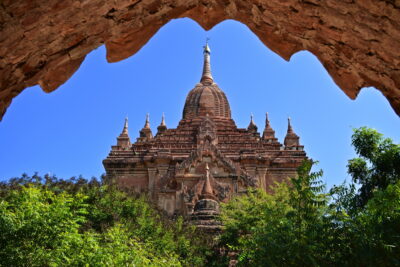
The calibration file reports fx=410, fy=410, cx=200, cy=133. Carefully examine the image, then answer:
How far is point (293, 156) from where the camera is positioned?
1273 inches

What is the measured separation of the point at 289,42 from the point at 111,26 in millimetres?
1932

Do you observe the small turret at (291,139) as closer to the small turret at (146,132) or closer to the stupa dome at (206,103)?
the stupa dome at (206,103)

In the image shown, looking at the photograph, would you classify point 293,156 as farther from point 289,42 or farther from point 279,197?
point 289,42

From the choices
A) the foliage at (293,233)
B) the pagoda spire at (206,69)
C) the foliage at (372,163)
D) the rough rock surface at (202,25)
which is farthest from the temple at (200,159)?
the rough rock surface at (202,25)

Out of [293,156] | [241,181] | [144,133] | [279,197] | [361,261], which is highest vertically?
[144,133]

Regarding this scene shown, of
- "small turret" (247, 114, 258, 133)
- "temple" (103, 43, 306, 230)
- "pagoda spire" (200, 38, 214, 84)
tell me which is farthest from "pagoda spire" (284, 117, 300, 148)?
"pagoda spire" (200, 38, 214, 84)

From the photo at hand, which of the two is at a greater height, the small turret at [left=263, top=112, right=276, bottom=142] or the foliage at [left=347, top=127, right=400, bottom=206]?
the small turret at [left=263, top=112, right=276, bottom=142]

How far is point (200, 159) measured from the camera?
29438mm

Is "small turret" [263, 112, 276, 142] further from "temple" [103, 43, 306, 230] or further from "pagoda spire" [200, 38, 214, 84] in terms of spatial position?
"pagoda spire" [200, 38, 214, 84]

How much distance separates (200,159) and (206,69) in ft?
60.8

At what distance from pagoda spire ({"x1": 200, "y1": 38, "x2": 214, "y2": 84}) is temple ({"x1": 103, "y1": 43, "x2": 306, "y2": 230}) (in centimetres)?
414

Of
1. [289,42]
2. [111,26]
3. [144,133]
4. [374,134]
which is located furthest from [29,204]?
[144,133]

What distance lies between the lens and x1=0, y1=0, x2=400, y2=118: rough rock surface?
3.45m

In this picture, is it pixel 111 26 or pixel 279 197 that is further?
pixel 279 197
